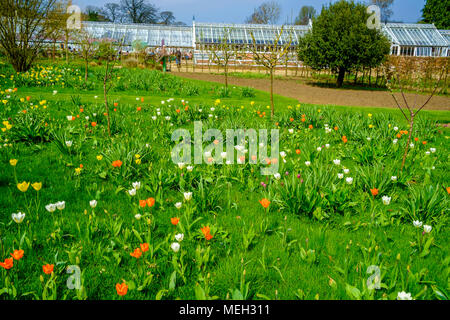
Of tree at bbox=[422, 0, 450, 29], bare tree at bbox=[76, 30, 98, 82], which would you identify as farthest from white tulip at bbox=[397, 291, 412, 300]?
tree at bbox=[422, 0, 450, 29]

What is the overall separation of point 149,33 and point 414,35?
27512 mm

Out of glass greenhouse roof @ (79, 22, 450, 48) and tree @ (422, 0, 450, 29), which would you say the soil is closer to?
glass greenhouse roof @ (79, 22, 450, 48)

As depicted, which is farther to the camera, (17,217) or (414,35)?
(414,35)

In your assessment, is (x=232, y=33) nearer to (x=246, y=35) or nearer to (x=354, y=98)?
(x=246, y=35)

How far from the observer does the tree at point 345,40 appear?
58.9 feet

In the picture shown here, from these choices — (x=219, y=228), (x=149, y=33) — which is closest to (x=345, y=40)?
(x=219, y=228)

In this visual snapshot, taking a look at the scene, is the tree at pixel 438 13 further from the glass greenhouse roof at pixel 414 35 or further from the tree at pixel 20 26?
the tree at pixel 20 26

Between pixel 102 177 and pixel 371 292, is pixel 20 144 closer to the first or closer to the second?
pixel 102 177

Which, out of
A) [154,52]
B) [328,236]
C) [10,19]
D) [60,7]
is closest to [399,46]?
→ [154,52]

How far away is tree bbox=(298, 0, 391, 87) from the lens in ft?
58.9

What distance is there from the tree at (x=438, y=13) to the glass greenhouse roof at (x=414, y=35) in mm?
13289

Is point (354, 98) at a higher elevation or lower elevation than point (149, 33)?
lower

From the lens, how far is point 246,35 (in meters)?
32.7

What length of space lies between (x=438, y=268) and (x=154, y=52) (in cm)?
2399
